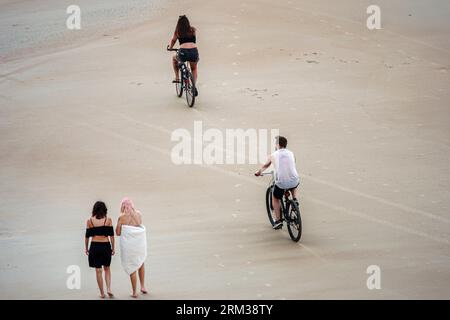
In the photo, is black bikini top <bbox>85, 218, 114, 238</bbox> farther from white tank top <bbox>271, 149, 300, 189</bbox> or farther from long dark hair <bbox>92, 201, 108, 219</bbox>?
white tank top <bbox>271, 149, 300, 189</bbox>

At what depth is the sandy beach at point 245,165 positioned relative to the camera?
13.1m

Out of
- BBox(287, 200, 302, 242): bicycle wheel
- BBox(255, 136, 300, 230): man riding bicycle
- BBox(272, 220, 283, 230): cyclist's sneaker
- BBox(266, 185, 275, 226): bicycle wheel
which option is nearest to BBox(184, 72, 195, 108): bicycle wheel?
BBox(266, 185, 275, 226): bicycle wheel

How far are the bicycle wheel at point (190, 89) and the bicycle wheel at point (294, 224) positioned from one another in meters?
6.63

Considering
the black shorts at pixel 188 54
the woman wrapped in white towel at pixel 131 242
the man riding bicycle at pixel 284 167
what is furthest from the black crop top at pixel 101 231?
the black shorts at pixel 188 54

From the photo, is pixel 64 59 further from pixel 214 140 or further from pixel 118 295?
pixel 118 295

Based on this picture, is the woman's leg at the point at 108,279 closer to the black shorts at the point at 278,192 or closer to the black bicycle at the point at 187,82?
the black shorts at the point at 278,192

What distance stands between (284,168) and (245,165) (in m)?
3.93

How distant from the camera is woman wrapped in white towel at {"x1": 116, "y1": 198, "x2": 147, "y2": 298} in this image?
12086mm

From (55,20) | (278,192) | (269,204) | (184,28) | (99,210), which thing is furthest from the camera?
(55,20)

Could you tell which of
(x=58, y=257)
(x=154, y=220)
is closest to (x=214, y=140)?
(x=154, y=220)

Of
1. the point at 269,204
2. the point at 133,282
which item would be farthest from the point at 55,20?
the point at 133,282

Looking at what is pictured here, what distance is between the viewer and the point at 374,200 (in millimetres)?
15711

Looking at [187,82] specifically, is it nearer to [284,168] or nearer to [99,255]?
[284,168]

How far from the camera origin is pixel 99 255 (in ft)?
39.7
